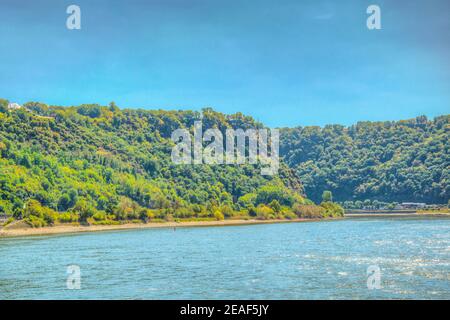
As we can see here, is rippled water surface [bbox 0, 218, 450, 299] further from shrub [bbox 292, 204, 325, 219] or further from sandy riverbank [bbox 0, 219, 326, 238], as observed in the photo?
shrub [bbox 292, 204, 325, 219]

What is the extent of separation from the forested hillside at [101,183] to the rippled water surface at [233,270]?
52.6 metres

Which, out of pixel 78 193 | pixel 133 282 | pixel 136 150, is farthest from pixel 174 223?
pixel 133 282

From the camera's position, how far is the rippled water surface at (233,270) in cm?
3778

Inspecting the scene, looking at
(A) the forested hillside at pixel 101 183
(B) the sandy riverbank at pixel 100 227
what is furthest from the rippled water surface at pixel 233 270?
(A) the forested hillside at pixel 101 183

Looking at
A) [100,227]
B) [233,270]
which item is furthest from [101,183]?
[233,270]

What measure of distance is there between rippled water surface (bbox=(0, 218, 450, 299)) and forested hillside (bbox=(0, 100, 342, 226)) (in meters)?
52.6

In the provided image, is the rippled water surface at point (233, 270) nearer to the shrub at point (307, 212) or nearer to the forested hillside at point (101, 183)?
the forested hillside at point (101, 183)

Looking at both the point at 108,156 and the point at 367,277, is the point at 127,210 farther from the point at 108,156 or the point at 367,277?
the point at 367,277

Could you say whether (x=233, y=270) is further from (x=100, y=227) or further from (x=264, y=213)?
(x=264, y=213)

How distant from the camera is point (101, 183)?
154m

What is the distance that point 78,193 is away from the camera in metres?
140
